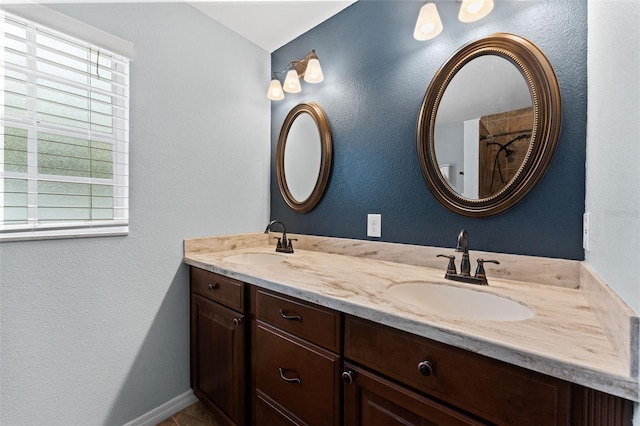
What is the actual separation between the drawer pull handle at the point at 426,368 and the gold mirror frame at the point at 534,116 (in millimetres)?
759

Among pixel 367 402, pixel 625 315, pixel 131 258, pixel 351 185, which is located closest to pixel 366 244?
pixel 351 185

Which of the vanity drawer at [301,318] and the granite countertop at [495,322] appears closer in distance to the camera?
the granite countertop at [495,322]

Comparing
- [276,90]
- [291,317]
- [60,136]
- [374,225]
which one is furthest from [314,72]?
[291,317]

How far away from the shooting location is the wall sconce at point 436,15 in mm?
1081

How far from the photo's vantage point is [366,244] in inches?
61.8

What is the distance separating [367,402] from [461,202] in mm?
912

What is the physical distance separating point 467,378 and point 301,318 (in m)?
0.56

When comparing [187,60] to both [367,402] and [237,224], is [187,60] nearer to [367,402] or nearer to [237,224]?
[237,224]

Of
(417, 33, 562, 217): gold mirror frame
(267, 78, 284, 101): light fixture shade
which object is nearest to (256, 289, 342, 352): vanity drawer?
(417, 33, 562, 217): gold mirror frame

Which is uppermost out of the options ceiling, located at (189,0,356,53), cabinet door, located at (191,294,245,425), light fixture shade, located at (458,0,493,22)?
ceiling, located at (189,0,356,53)

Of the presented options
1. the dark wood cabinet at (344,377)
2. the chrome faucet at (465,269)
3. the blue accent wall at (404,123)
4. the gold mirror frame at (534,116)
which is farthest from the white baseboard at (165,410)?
the gold mirror frame at (534,116)

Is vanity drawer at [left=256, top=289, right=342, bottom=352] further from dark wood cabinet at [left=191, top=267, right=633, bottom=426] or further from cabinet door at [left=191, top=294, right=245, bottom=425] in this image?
cabinet door at [left=191, top=294, right=245, bottom=425]

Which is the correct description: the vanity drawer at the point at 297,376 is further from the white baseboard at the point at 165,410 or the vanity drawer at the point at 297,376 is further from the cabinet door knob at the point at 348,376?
the white baseboard at the point at 165,410

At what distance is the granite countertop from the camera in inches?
20.5
